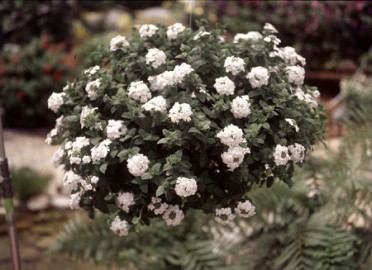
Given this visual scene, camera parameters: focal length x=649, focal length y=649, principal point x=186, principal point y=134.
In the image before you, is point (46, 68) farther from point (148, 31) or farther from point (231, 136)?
point (231, 136)

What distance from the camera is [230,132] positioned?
7.07ft

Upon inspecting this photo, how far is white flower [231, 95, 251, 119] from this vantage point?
2240 millimetres

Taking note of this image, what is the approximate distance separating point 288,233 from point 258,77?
1037 mm

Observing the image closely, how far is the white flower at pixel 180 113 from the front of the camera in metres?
2.15

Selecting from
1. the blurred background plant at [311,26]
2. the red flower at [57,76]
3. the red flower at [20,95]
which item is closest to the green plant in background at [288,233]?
the red flower at [20,95]

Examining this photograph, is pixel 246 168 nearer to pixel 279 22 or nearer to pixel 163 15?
pixel 279 22

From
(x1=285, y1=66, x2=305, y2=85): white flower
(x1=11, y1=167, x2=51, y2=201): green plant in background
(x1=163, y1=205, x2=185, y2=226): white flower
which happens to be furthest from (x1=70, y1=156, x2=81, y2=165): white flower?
(x1=11, y1=167, x2=51, y2=201): green plant in background

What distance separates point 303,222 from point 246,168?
3.40ft

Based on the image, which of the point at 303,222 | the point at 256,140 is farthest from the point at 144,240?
the point at 256,140

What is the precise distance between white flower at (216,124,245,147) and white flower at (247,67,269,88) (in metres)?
→ 0.26

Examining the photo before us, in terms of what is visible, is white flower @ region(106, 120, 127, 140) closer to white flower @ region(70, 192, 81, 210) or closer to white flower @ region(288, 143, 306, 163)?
white flower @ region(70, 192, 81, 210)

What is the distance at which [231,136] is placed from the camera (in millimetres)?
2162

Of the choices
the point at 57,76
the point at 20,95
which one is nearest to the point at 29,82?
the point at 20,95

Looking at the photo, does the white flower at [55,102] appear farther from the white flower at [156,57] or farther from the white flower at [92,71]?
the white flower at [156,57]
